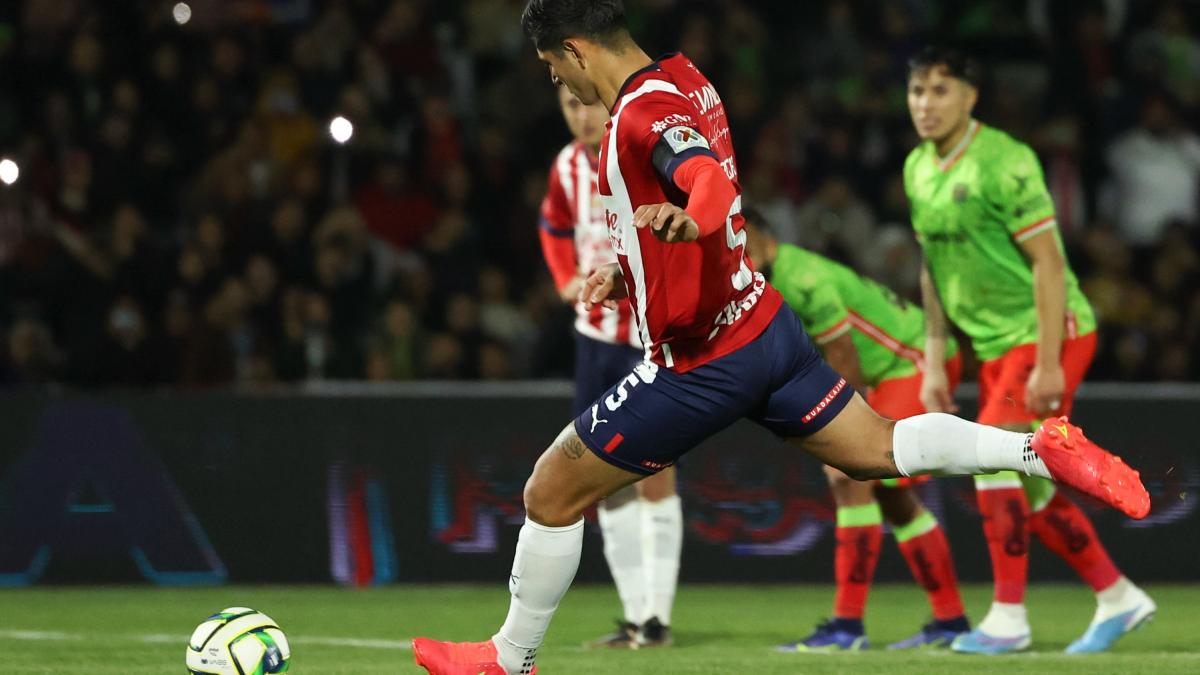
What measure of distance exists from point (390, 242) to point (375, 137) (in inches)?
33.6

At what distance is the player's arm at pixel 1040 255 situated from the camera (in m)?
7.23

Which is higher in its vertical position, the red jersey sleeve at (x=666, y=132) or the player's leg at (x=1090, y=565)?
the red jersey sleeve at (x=666, y=132)

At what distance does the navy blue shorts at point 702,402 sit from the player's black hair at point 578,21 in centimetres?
96

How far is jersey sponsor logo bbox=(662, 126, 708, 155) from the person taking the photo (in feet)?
16.2

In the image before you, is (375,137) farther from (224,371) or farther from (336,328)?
(224,371)

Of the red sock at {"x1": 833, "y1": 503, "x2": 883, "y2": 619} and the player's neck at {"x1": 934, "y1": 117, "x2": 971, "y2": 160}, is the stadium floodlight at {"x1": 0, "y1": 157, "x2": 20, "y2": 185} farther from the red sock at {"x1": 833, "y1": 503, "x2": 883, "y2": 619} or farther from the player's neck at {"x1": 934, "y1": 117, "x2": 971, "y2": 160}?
the player's neck at {"x1": 934, "y1": 117, "x2": 971, "y2": 160}

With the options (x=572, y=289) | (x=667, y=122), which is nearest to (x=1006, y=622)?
(x=572, y=289)

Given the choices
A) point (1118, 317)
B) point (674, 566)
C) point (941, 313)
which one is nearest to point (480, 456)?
point (674, 566)

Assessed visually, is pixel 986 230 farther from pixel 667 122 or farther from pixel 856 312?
pixel 667 122

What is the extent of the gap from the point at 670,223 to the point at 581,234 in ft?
12.6

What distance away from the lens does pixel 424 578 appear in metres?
10.6

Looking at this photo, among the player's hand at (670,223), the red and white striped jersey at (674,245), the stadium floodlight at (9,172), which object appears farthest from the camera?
the stadium floodlight at (9,172)

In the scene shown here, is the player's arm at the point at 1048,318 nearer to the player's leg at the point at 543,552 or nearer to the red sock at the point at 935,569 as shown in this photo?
Answer: the red sock at the point at 935,569

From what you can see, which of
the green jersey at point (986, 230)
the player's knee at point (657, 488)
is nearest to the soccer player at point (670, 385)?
the green jersey at point (986, 230)
